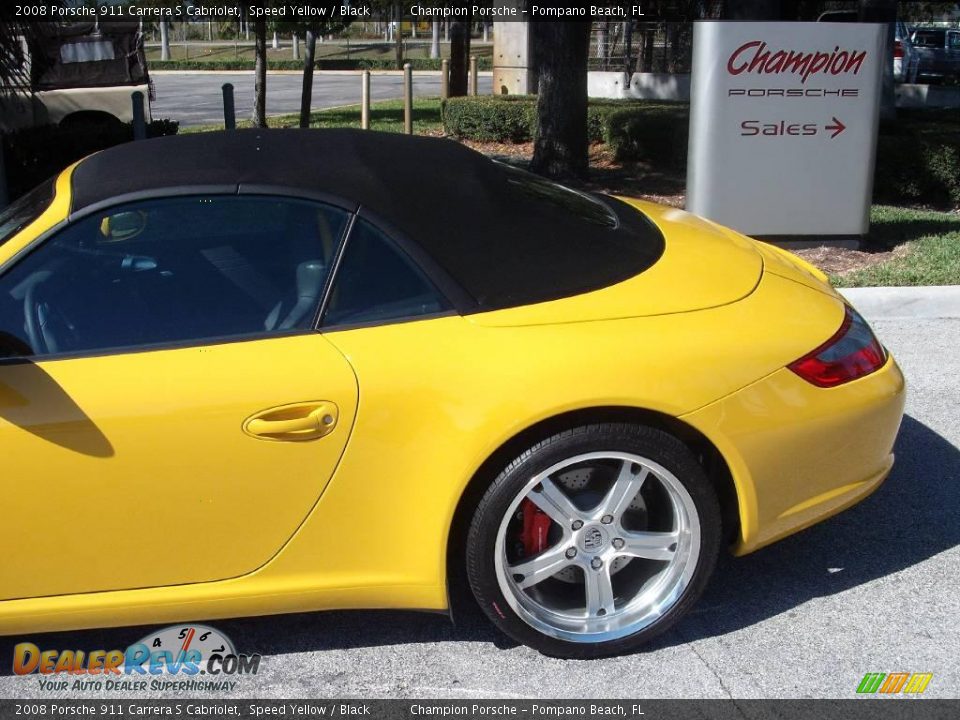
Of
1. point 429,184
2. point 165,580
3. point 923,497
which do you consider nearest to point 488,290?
point 429,184

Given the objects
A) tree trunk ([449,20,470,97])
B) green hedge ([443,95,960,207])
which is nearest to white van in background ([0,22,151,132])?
green hedge ([443,95,960,207])

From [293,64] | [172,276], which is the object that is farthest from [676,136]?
[293,64]

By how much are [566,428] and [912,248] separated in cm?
603

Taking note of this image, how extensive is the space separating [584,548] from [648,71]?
24408 mm

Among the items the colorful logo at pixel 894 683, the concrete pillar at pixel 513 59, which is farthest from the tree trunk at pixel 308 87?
the colorful logo at pixel 894 683

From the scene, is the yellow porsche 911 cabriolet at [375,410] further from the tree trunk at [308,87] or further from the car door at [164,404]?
the tree trunk at [308,87]

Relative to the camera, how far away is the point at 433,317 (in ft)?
10.1

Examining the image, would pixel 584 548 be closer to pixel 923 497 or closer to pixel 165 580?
pixel 165 580

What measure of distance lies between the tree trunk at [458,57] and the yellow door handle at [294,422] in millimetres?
19491

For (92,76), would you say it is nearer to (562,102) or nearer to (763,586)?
(562,102)

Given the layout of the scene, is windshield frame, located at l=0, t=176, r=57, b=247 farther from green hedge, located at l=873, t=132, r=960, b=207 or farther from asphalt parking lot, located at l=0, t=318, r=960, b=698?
green hedge, located at l=873, t=132, r=960, b=207

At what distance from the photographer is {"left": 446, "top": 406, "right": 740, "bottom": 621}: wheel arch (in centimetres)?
304

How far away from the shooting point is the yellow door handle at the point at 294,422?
9.55 feet

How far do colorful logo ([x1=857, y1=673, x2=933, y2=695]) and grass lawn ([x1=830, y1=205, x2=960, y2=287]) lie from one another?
172 inches
